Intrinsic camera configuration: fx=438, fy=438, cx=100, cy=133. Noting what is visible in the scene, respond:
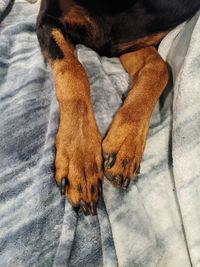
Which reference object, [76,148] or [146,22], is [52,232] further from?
[146,22]

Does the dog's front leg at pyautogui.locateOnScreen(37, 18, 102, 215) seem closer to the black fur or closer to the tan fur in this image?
the tan fur

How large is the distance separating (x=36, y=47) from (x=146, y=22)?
16.8 inches

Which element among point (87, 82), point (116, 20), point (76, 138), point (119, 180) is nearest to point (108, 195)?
point (119, 180)

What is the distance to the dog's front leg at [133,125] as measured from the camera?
3.77 ft

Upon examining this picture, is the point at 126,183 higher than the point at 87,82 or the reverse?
the reverse

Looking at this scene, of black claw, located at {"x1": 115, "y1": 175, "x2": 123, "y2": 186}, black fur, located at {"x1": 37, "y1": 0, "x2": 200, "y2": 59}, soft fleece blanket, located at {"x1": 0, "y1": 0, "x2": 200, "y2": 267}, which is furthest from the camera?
black fur, located at {"x1": 37, "y1": 0, "x2": 200, "y2": 59}

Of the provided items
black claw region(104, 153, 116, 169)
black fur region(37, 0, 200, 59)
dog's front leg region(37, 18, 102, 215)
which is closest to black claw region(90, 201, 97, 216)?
dog's front leg region(37, 18, 102, 215)

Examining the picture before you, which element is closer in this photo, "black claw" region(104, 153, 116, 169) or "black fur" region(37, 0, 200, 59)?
"black claw" region(104, 153, 116, 169)

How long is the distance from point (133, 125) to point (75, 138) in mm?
173

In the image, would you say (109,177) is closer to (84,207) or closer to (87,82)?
(84,207)

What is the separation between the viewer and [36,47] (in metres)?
1.66

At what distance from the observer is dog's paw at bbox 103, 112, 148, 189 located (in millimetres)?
1140

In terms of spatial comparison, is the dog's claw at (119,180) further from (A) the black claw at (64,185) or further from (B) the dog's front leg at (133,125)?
(A) the black claw at (64,185)

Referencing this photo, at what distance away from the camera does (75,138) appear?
46.4 inches
